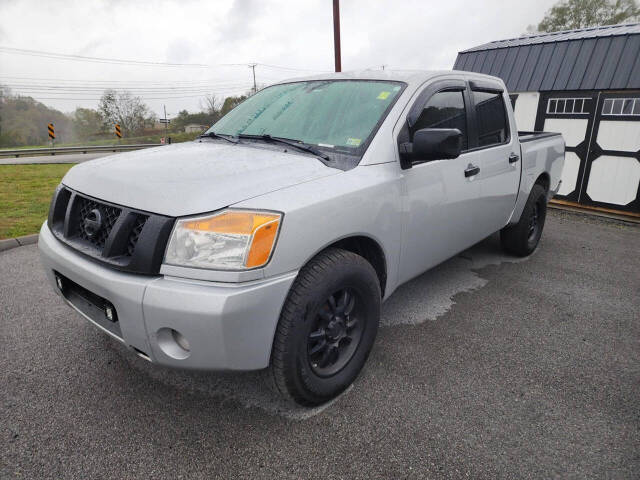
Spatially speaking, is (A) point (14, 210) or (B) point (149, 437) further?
(A) point (14, 210)

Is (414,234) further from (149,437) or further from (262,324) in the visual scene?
(149,437)

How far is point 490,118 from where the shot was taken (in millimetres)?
3609

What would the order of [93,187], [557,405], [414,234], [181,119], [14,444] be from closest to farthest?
[14,444]
[93,187]
[557,405]
[414,234]
[181,119]

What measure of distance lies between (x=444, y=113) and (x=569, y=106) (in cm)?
634

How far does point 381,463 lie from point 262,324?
83 cm

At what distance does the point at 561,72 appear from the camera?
25.7 ft

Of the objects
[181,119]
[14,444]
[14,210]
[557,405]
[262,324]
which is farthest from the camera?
[181,119]

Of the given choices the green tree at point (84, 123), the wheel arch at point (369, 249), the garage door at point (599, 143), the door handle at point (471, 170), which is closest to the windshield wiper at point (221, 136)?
the wheel arch at point (369, 249)

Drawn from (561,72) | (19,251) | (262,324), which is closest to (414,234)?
(262,324)

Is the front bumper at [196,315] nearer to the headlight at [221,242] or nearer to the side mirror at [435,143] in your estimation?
the headlight at [221,242]

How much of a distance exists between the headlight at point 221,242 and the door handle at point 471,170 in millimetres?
1906

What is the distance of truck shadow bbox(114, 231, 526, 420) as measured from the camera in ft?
7.52

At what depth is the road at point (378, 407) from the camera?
1.89 m

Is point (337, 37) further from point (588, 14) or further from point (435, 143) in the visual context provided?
point (588, 14)
